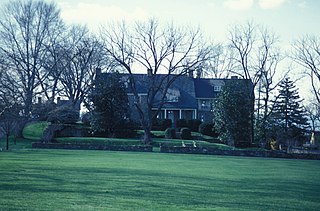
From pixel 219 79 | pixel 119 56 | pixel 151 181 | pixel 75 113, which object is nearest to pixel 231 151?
pixel 119 56

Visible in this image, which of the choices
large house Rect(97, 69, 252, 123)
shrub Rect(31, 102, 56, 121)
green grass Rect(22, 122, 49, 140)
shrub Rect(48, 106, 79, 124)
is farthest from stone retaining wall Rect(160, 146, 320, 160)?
large house Rect(97, 69, 252, 123)

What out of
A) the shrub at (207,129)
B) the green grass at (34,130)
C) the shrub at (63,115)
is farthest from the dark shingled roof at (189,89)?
the green grass at (34,130)

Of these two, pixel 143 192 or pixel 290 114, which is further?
pixel 290 114

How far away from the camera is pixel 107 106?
142 feet

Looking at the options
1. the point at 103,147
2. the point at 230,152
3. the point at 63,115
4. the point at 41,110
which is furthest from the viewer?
the point at 63,115

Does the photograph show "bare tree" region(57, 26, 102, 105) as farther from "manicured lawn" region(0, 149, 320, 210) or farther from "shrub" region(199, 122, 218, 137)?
"manicured lawn" region(0, 149, 320, 210)

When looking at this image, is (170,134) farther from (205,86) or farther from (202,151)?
(205,86)

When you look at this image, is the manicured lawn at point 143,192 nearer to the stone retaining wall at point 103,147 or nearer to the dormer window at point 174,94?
the stone retaining wall at point 103,147

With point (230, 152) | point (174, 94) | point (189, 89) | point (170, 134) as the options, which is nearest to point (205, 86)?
point (189, 89)

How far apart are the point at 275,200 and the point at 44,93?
34.8 metres

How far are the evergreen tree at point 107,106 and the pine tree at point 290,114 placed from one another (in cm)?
1807

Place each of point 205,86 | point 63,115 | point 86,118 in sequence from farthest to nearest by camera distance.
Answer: point 205,86 → point 86,118 → point 63,115

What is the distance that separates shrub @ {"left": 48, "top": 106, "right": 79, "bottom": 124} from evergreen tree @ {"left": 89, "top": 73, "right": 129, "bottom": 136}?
7.46 ft

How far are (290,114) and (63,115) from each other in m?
28.3
